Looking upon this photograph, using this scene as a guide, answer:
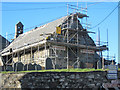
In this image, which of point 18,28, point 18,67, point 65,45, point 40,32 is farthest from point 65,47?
point 18,28

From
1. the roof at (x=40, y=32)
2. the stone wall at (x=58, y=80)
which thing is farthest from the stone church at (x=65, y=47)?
the stone wall at (x=58, y=80)

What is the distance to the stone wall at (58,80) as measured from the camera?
50.2ft

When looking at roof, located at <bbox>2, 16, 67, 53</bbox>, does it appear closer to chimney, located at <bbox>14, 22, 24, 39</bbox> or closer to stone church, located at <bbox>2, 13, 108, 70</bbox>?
stone church, located at <bbox>2, 13, 108, 70</bbox>

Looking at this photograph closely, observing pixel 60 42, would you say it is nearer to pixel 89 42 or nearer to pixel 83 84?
pixel 89 42

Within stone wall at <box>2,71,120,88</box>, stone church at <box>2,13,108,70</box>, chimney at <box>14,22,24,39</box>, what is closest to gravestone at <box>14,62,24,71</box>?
stone wall at <box>2,71,120,88</box>

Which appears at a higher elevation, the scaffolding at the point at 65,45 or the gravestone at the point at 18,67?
the scaffolding at the point at 65,45

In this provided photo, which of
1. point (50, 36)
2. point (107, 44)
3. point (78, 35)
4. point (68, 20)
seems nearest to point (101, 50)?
point (107, 44)

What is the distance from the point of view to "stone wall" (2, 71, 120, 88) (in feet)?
50.2

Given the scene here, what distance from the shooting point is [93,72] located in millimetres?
16188

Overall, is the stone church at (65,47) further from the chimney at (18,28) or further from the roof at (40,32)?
the chimney at (18,28)

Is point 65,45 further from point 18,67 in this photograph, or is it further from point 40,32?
point 18,67

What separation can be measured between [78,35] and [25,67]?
12779mm

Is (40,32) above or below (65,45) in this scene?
above

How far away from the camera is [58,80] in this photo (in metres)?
15.5
